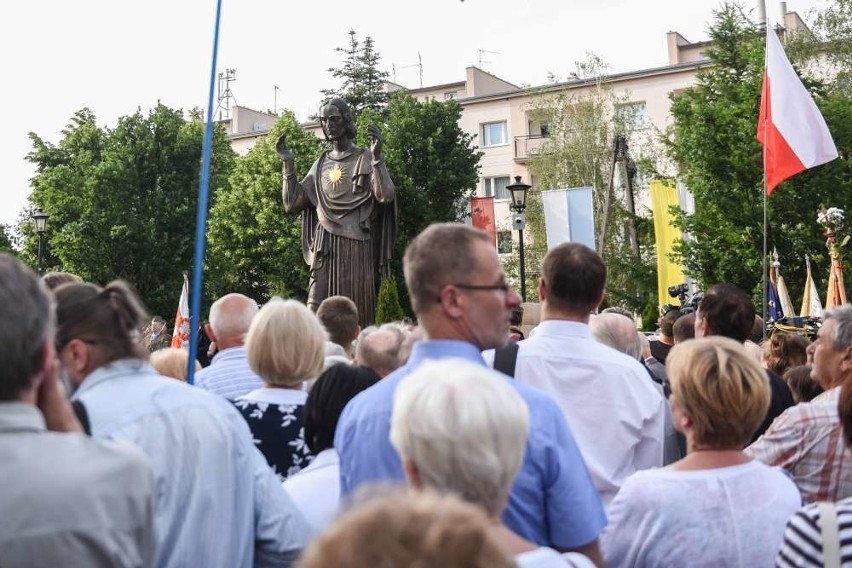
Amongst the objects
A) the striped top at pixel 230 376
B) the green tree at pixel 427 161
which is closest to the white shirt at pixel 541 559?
the striped top at pixel 230 376

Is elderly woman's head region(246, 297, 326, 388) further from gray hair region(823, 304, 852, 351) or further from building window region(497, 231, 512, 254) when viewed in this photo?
building window region(497, 231, 512, 254)

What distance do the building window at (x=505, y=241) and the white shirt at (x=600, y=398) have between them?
145 feet

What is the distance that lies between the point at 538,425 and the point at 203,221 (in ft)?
7.58

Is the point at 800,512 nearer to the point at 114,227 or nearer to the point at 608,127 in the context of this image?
the point at 114,227

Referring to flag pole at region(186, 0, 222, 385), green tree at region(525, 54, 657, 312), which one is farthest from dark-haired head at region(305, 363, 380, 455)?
green tree at region(525, 54, 657, 312)

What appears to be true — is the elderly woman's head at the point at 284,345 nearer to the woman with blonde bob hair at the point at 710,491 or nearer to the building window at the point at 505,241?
the woman with blonde bob hair at the point at 710,491

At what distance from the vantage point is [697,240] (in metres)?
31.3

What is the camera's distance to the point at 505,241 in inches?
1961

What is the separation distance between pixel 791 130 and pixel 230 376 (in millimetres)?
8045

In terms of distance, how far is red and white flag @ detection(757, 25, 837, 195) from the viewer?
35.7ft

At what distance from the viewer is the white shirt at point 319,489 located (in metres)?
3.33

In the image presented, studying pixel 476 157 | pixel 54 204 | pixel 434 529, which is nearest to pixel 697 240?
pixel 476 157

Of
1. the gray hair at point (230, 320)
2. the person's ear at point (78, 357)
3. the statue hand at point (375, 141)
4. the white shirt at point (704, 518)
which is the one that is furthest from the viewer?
the statue hand at point (375, 141)

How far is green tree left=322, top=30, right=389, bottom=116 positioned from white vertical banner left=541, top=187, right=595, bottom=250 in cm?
3179
